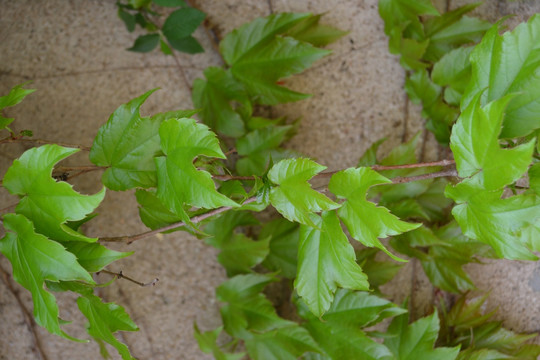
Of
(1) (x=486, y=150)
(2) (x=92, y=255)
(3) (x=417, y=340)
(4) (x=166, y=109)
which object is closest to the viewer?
(1) (x=486, y=150)

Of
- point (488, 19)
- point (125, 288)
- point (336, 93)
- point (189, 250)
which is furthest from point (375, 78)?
point (125, 288)

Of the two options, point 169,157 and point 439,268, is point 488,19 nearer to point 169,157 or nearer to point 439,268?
point 439,268

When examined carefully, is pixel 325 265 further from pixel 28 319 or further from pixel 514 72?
pixel 28 319

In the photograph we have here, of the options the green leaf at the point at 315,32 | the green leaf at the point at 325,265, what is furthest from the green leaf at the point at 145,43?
the green leaf at the point at 325,265

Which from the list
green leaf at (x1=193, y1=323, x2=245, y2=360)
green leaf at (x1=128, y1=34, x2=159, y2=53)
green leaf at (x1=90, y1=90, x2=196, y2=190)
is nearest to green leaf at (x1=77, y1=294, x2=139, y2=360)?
green leaf at (x1=90, y1=90, x2=196, y2=190)

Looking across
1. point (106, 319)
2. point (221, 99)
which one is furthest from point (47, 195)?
point (221, 99)

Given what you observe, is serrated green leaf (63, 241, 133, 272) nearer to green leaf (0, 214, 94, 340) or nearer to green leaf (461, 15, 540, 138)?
green leaf (0, 214, 94, 340)
